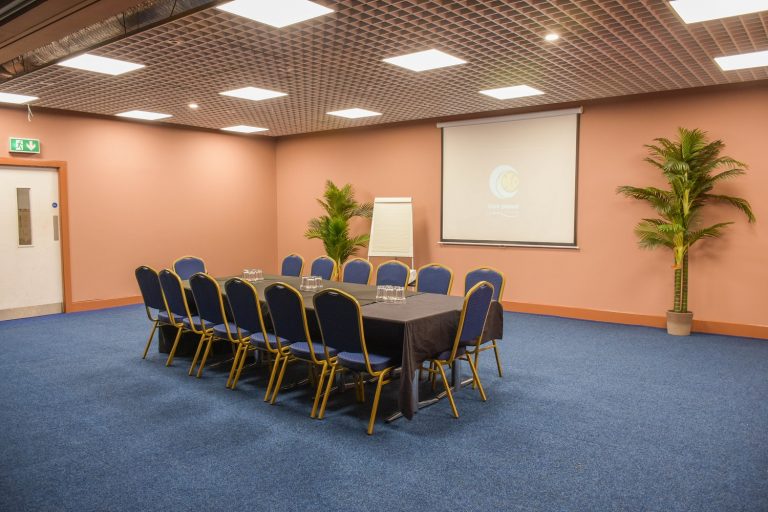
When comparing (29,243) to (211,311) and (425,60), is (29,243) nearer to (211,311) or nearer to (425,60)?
(211,311)

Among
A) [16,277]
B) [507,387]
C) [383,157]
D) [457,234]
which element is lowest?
[507,387]

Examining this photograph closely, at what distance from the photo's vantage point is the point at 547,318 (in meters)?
7.80

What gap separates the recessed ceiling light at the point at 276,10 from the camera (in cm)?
383

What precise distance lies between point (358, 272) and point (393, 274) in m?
0.51

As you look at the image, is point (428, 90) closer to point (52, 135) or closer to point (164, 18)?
point (164, 18)

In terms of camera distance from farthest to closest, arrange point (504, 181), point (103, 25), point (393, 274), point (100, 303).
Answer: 1. point (100, 303)
2. point (504, 181)
3. point (393, 274)
4. point (103, 25)

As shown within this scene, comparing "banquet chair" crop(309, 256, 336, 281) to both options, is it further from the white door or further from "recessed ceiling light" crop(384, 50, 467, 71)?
the white door

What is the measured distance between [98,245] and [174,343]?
394 cm

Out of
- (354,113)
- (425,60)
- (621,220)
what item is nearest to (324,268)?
(354,113)

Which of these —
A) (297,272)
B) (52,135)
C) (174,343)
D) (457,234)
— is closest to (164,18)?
(174,343)

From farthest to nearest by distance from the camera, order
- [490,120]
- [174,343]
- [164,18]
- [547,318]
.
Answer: [490,120] → [547,318] → [174,343] → [164,18]

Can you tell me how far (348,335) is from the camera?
3.82m

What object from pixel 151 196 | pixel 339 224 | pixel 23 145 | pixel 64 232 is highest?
pixel 23 145

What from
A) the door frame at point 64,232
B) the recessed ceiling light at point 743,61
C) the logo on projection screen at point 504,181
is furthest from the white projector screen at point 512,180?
the door frame at point 64,232
